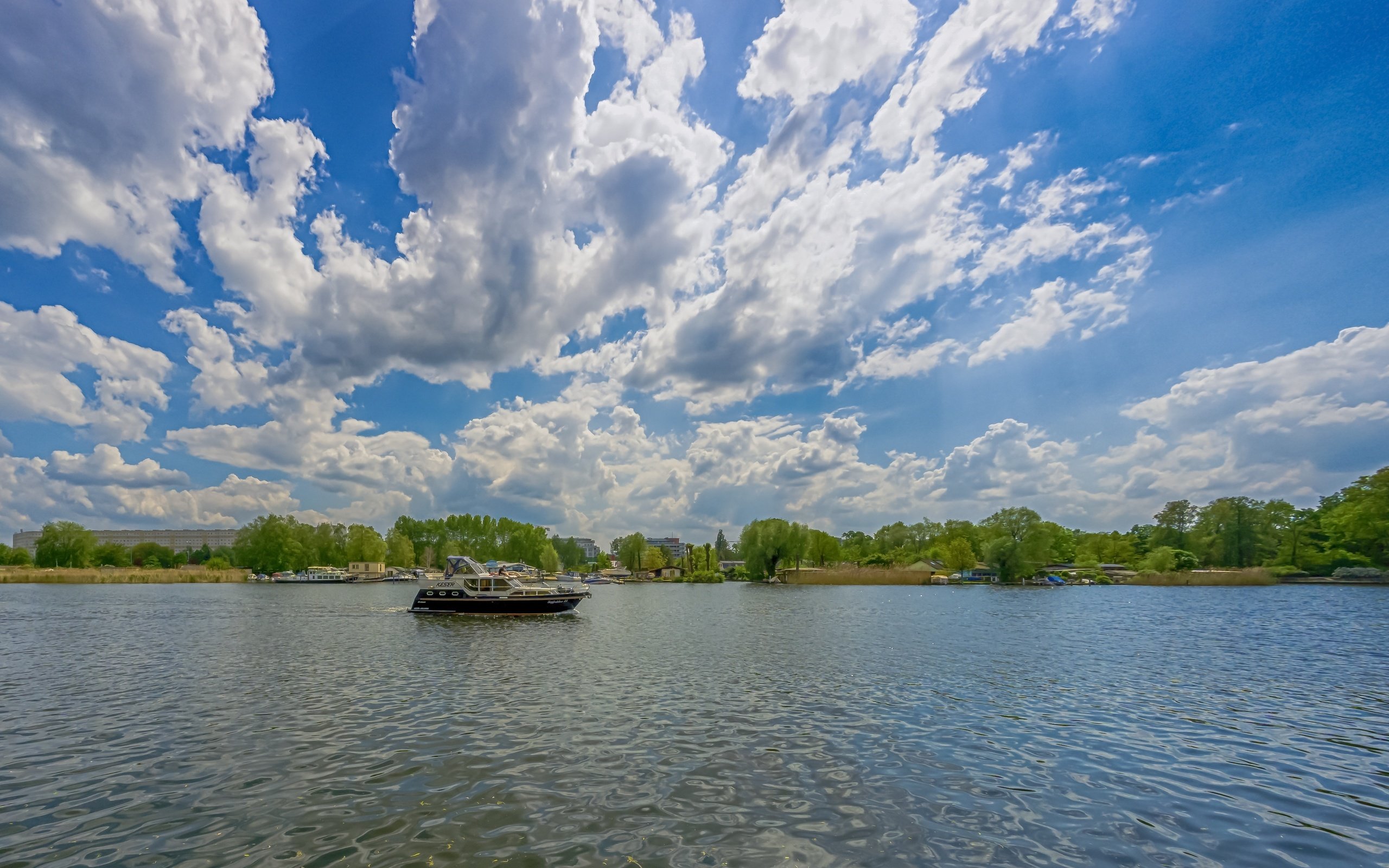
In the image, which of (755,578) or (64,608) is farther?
(755,578)

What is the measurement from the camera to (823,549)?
175875 millimetres

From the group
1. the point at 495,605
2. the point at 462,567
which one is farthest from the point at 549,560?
the point at 495,605

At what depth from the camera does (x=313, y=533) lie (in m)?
197

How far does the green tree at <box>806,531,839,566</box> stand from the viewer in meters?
174

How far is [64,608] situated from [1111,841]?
9143cm

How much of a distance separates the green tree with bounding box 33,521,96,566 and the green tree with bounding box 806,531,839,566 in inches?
7517

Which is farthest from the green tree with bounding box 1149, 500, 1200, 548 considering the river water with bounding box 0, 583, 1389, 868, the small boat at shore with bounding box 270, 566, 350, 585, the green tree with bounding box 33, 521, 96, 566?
the green tree with bounding box 33, 521, 96, 566

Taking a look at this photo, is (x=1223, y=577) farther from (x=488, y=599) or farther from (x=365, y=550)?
(x=365, y=550)

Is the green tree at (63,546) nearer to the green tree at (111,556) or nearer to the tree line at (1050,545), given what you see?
the tree line at (1050,545)

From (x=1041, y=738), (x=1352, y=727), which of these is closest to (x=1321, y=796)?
(x=1041, y=738)

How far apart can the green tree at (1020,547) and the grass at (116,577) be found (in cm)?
18587

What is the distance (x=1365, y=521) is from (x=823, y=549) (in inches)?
4253

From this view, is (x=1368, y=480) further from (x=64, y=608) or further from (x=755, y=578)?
(x=64, y=608)

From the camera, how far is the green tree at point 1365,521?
109 m
